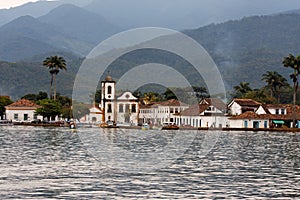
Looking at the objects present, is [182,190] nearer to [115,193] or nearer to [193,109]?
[115,193]

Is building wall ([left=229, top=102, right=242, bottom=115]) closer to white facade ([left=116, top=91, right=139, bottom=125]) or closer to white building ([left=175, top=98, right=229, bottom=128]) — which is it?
white building ([left=175, top=98, right=229, bottom=128])

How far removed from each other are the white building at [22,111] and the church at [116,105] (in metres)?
18.2

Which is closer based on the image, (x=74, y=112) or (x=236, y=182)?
(x=236, y=182)

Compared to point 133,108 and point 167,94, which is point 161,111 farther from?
point 167,94

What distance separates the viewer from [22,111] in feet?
520

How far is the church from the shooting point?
170 metres

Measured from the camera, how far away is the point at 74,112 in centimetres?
17088

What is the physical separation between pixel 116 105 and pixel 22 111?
24258 mm

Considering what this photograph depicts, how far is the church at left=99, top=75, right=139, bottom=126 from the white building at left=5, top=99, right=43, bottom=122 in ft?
59.8

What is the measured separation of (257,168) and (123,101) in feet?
438

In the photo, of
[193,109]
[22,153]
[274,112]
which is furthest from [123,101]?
[22,153]

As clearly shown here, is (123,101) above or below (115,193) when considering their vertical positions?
above

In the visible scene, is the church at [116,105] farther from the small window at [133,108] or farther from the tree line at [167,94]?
the tree line at [167,94]

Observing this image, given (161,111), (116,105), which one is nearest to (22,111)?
(116,105)
